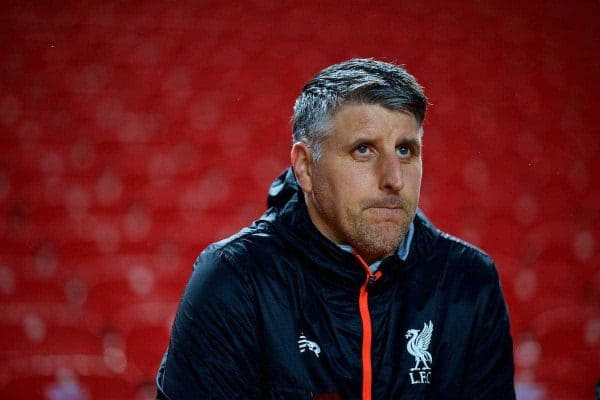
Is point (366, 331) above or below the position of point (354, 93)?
below

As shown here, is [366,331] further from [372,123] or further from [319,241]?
[372,123]

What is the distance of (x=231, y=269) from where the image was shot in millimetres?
922

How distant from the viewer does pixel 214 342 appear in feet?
2.92

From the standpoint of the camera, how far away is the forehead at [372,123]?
899 mm

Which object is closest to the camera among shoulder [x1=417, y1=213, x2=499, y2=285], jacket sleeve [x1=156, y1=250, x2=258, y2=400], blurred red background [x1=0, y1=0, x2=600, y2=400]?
jacket sleeve [x1=156, y1=250, x2=258, y2=400]

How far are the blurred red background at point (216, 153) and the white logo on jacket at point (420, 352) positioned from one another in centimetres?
83

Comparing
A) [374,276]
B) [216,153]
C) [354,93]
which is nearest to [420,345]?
[374,276]

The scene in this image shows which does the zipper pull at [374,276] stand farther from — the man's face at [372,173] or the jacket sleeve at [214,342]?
the jacket sleeve at [214,342]

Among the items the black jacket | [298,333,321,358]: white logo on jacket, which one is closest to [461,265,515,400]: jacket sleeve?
the black jacket

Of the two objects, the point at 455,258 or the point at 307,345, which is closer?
the point at 307,345

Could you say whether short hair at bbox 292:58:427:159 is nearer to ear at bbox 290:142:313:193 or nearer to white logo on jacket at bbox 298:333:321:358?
ear at bbox 290:142:313:193

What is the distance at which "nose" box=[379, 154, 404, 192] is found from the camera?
34.4 inches

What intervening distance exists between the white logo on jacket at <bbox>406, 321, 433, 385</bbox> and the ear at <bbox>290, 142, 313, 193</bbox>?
0.80 feet

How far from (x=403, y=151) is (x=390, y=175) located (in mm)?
62
